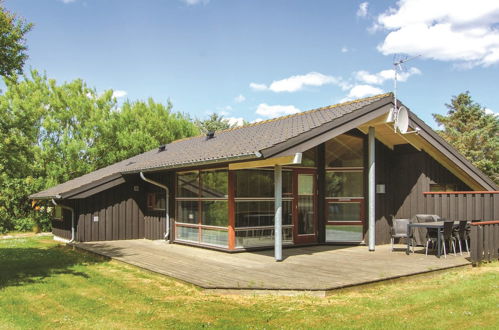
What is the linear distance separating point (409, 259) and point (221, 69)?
14.8 metres

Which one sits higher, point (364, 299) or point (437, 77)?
point (437, 77)

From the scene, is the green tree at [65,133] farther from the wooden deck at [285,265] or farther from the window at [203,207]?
the window at [203,207]

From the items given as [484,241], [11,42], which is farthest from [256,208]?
[11,42]

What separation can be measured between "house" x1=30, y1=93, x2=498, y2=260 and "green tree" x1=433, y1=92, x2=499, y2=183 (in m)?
20.2

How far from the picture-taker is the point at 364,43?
16094 mm

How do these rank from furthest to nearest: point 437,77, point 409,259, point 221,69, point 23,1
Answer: point 437,77 < point 221,69 < point 23,1 < point 409,259

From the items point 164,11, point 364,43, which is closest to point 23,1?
point 164,11

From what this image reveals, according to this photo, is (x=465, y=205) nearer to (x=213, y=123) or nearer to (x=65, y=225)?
(x=65, y=225)

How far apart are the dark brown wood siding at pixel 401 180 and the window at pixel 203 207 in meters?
4.52

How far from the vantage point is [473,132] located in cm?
3062

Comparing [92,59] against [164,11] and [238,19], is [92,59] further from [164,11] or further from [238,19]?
[238,19]

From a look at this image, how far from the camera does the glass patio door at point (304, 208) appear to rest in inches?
432

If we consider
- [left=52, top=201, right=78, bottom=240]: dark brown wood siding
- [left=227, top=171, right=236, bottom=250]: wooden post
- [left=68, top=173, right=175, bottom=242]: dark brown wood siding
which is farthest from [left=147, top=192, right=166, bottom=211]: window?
[left=227, top=171, right=236, bottom=250]: wooden post

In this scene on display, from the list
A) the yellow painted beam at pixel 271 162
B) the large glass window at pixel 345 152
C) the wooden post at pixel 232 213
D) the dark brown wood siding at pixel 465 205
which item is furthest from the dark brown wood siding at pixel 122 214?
the dark brown wood siding at pixel 465 205
